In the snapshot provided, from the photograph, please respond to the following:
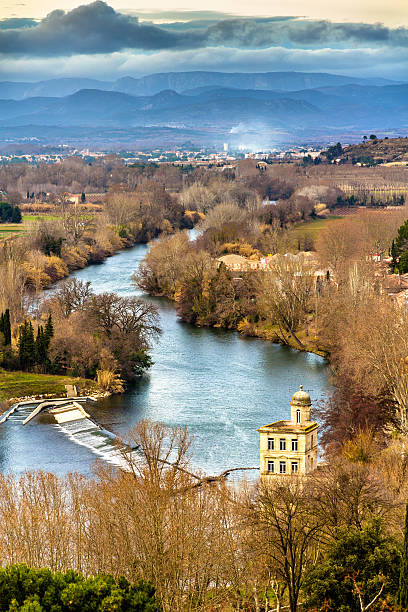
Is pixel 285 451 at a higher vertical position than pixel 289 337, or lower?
higher

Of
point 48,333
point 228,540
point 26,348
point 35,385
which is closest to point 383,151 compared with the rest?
point 48,333

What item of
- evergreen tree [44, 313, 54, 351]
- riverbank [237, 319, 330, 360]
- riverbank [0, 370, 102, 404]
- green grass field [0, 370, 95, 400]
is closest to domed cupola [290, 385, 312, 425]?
riverbank [0, 370, 102, 404]

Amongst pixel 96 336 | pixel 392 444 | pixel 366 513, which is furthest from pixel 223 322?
pixel 366 513

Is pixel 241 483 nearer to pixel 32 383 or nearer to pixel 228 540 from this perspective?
pixel 228 540

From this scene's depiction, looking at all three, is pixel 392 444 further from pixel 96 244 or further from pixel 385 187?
pixel 385 187

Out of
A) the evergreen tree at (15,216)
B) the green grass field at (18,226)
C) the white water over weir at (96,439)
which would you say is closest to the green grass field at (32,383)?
the white water over weir at (96,439)

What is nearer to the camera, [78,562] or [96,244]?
[78,562]

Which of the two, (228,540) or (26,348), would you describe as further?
(26,348)
